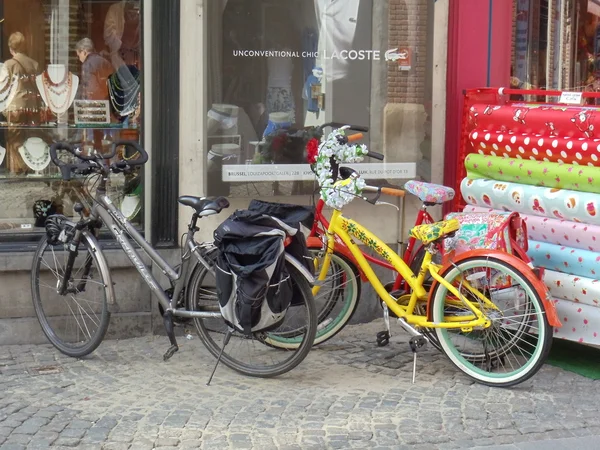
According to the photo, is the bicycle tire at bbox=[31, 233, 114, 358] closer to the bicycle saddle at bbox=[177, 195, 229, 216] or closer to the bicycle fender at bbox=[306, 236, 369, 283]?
the bicycle saddle at bbox=[177, 195, 229, 216]

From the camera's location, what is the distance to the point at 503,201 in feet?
21.1

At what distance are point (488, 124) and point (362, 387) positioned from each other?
85.0 inches

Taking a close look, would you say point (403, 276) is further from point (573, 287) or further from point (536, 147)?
point (536, 147)

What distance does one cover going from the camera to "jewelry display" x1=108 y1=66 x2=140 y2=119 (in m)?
6.78

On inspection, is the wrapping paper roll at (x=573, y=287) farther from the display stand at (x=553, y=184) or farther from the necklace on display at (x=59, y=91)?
the necklace on display at (x=59, y=91)

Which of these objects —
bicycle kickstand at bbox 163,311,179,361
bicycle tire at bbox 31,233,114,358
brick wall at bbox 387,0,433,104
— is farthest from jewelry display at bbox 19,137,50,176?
brick wall at bbox 387,0,433,104

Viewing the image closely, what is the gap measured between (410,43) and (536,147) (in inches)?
53.4

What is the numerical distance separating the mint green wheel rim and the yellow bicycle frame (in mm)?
78

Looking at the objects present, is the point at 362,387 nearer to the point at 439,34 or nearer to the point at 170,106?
the point at 170,106

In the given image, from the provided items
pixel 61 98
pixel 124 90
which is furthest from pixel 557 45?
pixel 61 98

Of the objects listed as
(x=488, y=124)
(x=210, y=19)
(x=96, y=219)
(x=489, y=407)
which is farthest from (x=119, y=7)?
(x=489, y=407)

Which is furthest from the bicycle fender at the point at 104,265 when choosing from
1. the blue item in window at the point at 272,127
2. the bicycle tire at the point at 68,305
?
the blue item in window at the point at 272,127

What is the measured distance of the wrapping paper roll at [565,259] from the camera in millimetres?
5824

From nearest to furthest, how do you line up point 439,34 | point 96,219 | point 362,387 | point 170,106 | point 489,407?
point 489,407, point 362,387, point 96,219, point 170,106, point 439,34
